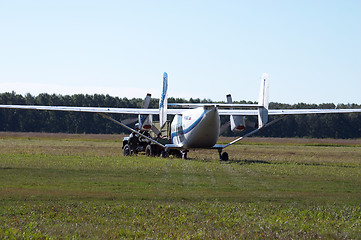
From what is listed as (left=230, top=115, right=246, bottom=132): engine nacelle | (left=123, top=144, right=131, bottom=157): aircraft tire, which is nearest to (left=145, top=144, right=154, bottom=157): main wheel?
(left=123, top=144, right=131, bottom=157): aircraft tire

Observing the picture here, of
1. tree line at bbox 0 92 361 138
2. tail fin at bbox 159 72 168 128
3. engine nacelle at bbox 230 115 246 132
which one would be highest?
tail fin at bbox 159 72 168 128

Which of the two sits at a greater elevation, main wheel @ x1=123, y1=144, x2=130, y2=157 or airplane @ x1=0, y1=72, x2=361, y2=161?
airplane @ x1=0, y1=72, x2=361, y2=161

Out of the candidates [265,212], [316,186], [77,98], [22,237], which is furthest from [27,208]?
[77,98]

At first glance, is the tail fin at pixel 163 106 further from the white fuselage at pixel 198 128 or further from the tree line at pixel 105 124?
the tree line at pixel 105 124

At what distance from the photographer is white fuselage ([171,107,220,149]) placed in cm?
3525

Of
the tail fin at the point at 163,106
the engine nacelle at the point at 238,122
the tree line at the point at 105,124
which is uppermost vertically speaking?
the tail fin at the point at 163,106

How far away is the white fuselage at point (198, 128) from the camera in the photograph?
35.2 metres

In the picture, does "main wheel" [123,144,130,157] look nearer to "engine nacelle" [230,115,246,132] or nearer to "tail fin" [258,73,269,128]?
"engine nacelle" [230,115,246,132]

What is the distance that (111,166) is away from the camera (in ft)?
95.5

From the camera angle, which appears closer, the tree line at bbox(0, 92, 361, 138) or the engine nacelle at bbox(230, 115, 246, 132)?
the engine nacelle at bbox(230, 115, 246, 132)

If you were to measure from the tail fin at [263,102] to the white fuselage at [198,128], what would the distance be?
2627 mm

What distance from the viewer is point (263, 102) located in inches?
1403

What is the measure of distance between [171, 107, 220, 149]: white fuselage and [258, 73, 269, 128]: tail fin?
263cm

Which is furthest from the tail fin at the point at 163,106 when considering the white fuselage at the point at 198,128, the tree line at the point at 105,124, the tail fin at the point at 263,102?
the tree line at the point at 105,124
